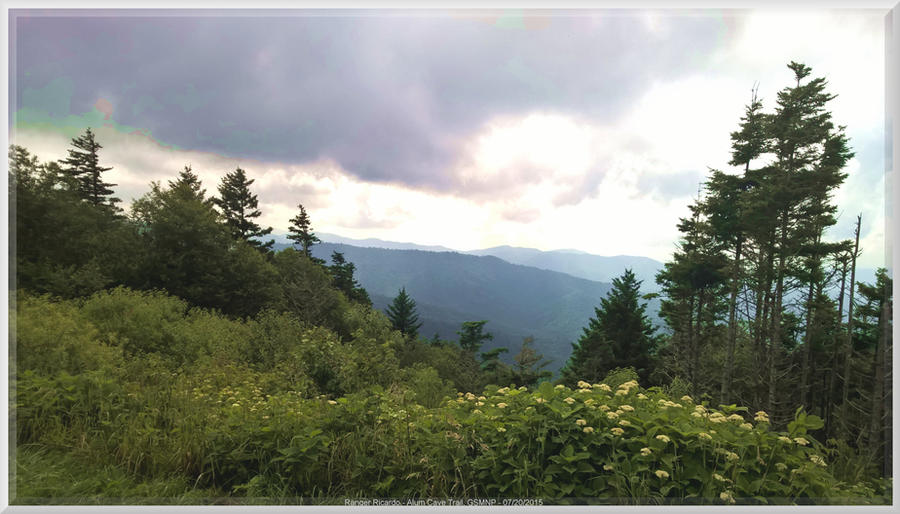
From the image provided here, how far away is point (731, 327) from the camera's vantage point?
3441 millimetres

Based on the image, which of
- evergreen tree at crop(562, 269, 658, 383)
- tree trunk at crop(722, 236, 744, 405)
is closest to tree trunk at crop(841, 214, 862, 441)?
tree trunk at crop(722, 236, 744, 405)

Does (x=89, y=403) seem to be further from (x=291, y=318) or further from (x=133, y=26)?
(x=133, y=26)

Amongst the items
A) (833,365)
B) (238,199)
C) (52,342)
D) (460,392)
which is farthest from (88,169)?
(833,365)

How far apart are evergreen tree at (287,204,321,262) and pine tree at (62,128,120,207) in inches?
63.8

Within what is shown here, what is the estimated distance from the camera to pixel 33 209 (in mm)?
2826

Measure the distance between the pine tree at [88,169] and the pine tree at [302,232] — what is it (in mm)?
1619

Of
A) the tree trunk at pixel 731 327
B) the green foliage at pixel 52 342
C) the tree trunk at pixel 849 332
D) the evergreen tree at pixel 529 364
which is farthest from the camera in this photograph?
the evergreen tree at pixel 529 364

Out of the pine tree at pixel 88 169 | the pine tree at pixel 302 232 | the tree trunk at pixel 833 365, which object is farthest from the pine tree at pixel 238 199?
the tree trunk at pixel 833 365

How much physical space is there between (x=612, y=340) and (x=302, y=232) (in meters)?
4.33

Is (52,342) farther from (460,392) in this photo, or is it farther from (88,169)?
(460,392)

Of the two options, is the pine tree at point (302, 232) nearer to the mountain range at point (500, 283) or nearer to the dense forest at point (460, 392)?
the dense forest at point (460, 392)

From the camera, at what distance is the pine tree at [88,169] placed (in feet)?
9.68

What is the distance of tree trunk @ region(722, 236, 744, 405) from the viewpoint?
10.3 feet

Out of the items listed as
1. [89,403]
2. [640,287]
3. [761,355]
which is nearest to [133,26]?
[89,403]
